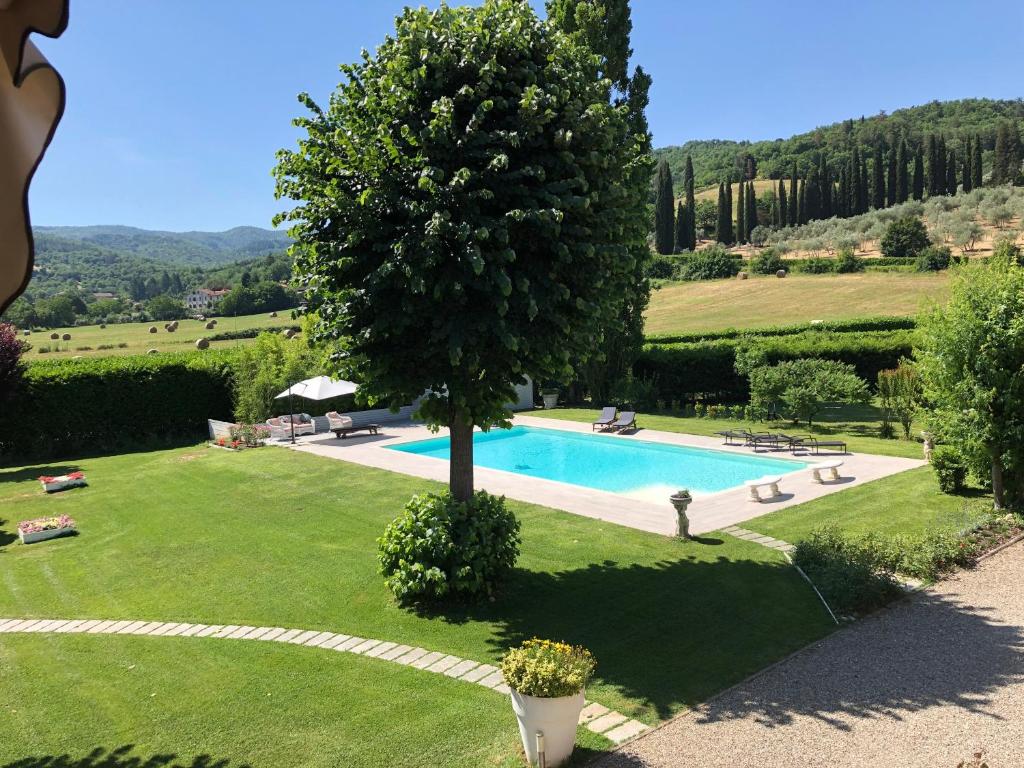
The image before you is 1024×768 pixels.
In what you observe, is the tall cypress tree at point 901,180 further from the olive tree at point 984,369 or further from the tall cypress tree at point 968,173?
the olive tree at point 984,369

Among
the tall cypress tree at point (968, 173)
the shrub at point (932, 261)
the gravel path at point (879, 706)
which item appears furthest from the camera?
the tall cypress tree at point (968, 173)

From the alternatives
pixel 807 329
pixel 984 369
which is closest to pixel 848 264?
pixel 807 329

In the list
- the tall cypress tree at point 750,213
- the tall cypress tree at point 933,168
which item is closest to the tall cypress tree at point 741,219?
the tall cypress tree at point 750,213

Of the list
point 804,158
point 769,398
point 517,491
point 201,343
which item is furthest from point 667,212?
point 517,491

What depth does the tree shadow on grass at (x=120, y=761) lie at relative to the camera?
20.6 ft

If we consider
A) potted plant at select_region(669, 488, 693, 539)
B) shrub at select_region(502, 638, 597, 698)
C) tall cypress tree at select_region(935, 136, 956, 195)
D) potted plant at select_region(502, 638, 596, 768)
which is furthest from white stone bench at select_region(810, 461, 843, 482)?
tall cypress tree at select_region(935, 136, 956, 195)

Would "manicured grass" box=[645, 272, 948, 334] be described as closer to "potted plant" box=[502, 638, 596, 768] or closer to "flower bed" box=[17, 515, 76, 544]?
"flower bed" box=[17, 515, 76, 544]

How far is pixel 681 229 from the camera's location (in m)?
96.7

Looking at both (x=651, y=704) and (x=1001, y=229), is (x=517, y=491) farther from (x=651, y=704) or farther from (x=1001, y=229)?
(x=1001, y=229)

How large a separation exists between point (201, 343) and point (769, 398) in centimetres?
4063

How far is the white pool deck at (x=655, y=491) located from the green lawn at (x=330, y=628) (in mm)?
904

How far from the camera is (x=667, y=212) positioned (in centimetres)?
9331

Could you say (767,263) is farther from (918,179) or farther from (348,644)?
(348,644)

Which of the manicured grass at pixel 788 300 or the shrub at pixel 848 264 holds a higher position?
the shrub at pixel 848 264
